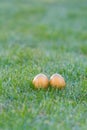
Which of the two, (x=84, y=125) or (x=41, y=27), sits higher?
(x=41, y=27)

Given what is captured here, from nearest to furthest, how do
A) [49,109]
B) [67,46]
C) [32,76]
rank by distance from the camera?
1. [49,109]
2. [32,76]
3. [67,46]

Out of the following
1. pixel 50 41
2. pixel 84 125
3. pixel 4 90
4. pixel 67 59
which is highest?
pixel 50 41

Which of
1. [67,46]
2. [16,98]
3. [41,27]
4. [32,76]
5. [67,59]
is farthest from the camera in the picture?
[41,27]

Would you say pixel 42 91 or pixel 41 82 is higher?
pixel 41 82

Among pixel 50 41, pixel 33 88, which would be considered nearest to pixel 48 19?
pixel 50 41

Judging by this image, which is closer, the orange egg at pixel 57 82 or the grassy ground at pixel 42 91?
the grassy ground at pixel 42 91

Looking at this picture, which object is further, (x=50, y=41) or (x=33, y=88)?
(x=50, y=41)

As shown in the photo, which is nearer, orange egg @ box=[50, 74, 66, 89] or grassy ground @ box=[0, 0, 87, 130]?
grassy ground @ box=[0, 0, 87, 130]

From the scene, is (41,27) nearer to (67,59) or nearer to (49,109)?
(67,59)

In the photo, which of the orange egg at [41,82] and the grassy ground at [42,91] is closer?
the grassy ground at [42,91]

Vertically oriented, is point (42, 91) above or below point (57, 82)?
below

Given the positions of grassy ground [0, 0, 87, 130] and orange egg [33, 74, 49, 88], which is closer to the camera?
grassy ground [0, 0, 87, 130]
